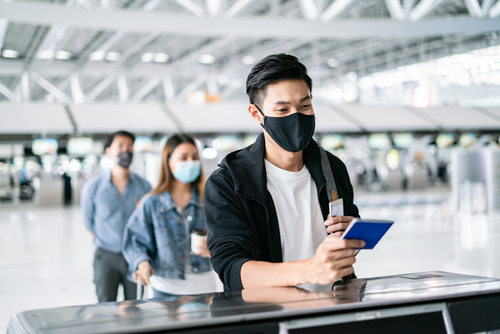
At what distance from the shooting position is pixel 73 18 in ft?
27.8

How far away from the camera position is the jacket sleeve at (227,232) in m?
1.64

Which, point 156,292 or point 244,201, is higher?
point 244,201

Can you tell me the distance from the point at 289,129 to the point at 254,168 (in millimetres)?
191

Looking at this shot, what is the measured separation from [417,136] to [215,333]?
54.3 feet

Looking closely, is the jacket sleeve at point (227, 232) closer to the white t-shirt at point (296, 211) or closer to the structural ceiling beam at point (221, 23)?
the white t-shirt at point (296, 211)

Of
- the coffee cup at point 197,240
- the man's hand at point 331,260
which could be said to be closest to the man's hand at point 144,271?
the coffee cup at point 197,240

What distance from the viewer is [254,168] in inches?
70.3

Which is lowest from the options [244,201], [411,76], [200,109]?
[244,201]

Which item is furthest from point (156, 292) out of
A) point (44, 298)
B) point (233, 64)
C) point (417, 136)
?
point (233, 64)

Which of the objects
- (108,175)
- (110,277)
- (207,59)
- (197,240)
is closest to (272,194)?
(197,240)

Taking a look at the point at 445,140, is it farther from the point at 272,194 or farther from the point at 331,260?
the point at 331,260

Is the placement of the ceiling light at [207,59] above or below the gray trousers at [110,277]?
above

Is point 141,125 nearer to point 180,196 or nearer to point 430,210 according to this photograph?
point 430,210

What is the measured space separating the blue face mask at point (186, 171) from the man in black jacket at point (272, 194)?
4.82ft
